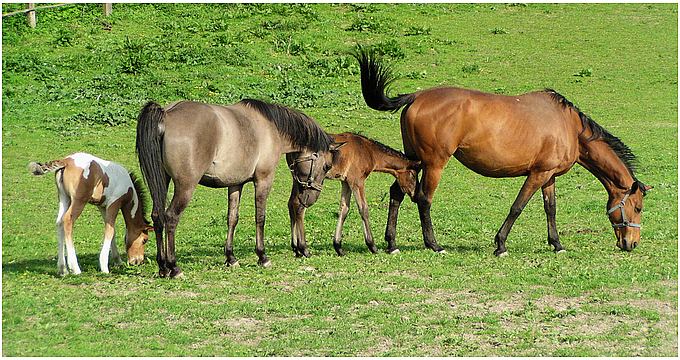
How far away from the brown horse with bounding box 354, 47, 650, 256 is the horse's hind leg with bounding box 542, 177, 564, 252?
0.01 meters

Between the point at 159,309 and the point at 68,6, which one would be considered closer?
the point at 159,309

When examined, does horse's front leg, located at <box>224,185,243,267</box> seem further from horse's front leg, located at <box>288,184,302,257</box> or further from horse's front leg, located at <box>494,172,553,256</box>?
horse's front leg, located at <box>494,172,553,256</box>

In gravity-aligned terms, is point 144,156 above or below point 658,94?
above

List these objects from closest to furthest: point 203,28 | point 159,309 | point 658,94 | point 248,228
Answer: point 159,309, point 248,228, point 658,94, point 203,28

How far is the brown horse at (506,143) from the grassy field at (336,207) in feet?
1.75

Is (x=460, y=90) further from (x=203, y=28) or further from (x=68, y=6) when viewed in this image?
(x=68, y=6)

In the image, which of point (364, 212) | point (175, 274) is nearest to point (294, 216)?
point (364, 212)

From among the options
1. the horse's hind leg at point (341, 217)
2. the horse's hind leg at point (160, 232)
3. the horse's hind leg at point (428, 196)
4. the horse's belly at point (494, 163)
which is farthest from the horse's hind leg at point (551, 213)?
the horse's hind leg at point (160, 232)

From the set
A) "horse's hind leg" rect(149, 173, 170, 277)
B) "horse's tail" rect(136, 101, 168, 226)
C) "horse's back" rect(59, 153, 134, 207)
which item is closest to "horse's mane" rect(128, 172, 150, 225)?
"horse's back" rect(59, 153, 134, 207)

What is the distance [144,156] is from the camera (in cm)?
924

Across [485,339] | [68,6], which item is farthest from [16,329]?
[68,6]

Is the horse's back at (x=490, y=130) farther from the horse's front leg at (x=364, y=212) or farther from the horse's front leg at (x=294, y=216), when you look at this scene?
the horse's front leg at (x=294, y=216)

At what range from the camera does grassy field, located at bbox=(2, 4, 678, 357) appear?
8008 mm

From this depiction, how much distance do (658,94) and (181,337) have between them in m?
18.2
